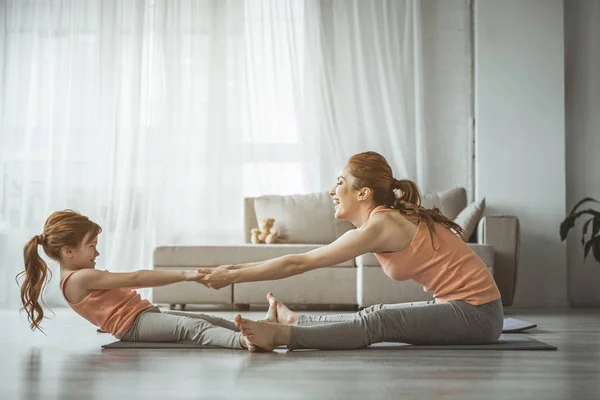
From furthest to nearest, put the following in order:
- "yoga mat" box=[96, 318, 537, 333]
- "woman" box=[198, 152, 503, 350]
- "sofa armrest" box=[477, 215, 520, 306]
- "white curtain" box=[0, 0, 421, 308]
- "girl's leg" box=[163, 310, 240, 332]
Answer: "white curtain" box=[0, 0, 421, 308], "sofa armrest" box=[477, 215, 520, 306], "yoga mat" box=[96, 318, 537, 333], "girl's leg" box=[163, 310, 240, 332], "woman" box=[198, 152, 503, 350]

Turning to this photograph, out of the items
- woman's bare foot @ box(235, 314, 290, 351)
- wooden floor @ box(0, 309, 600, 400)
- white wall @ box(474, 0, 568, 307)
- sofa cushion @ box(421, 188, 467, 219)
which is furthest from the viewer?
white wall @ box(474, 0, 568, 307)

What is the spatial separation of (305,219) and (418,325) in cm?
290

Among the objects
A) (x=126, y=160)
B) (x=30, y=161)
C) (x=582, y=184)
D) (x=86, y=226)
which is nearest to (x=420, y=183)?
(x=582, y=184)

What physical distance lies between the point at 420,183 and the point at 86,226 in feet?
11.3

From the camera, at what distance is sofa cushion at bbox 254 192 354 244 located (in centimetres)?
543

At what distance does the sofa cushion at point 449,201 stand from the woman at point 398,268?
8.99 ft

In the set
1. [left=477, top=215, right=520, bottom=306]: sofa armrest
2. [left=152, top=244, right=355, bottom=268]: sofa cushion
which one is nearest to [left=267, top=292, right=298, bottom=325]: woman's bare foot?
[left=152, top=244, right=355, bottom=268]: sofa cushion

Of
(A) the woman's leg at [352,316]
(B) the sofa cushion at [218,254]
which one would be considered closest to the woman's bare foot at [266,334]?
(A) the woman's leg at [352,316]

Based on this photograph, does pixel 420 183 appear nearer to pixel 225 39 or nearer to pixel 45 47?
pixel 225 39

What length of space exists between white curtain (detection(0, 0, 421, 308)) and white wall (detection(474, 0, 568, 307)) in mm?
531

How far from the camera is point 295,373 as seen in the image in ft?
6.82

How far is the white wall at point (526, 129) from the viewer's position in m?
5.56

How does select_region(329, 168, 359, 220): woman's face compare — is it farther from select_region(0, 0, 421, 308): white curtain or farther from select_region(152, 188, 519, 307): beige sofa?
select_region(0, 0, 421, 308): white curtain

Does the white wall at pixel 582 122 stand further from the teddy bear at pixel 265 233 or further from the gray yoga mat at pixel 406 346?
the gray yoga mat at pixel 406 346
